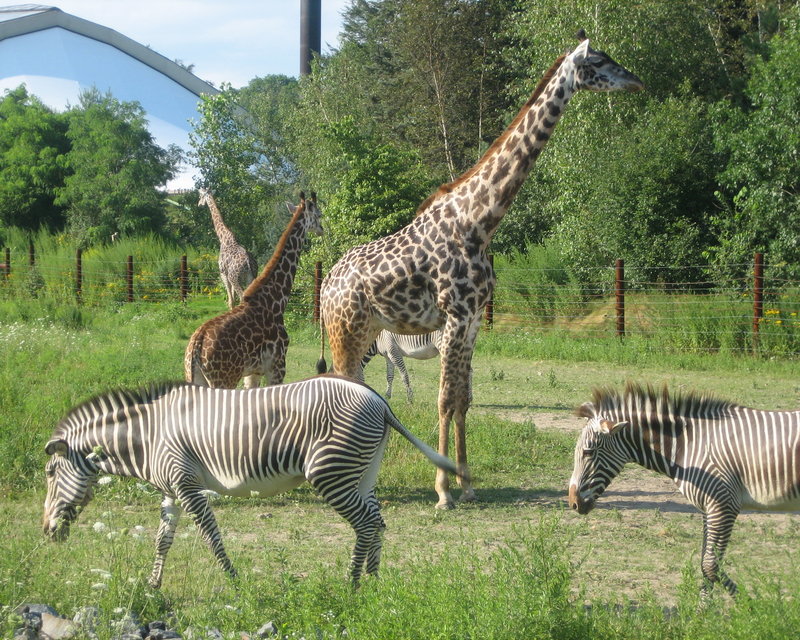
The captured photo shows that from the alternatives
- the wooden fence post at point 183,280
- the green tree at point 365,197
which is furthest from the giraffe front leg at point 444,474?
the wooden fence post at point 183,280

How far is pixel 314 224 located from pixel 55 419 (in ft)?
13.1

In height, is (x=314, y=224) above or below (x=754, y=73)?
below

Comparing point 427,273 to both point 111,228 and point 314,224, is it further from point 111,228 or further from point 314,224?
point 111,228

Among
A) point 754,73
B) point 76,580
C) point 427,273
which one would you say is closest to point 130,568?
point 76,580

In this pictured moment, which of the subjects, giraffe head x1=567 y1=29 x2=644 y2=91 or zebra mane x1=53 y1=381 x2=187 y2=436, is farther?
giraffe head x1=567 y1=29 x2=644 y2=91

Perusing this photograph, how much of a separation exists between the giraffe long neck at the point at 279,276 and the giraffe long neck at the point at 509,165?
6.96 feet

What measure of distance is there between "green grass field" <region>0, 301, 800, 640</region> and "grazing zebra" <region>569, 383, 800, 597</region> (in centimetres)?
36

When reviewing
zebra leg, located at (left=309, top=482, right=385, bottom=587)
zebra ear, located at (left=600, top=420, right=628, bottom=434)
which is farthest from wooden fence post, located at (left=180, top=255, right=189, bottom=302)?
zebra ear, located at (left=600, top=420, right=628, bottom=434)

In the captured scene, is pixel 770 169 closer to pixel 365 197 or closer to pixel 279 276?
pixel 365 197

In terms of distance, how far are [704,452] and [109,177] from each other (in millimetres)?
30329

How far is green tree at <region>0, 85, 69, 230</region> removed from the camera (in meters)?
32.7

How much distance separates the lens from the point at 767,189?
18594 millimetres

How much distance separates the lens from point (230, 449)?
5.23 metres

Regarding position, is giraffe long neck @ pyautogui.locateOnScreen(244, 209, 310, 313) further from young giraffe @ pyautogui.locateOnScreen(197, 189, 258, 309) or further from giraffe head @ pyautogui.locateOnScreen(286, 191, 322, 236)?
young giraffe @ pyautogui.locateOnScreen(197, 189, 258, 309)
